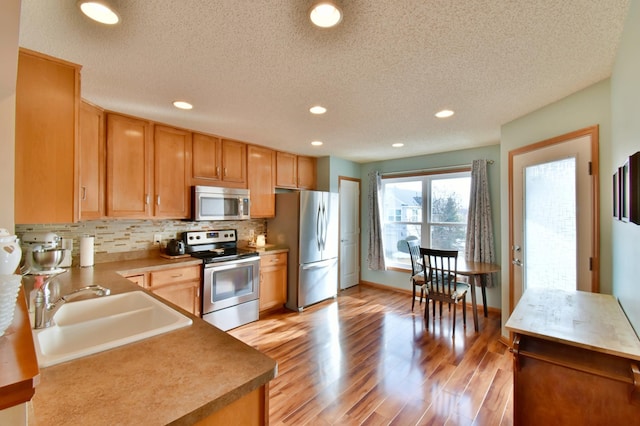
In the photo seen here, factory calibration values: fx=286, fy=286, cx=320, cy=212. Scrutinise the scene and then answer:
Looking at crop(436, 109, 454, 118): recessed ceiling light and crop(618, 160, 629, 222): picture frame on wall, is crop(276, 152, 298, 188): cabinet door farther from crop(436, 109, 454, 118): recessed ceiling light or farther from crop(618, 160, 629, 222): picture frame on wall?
crop(618, 160, 629, 222): picture frame on wall

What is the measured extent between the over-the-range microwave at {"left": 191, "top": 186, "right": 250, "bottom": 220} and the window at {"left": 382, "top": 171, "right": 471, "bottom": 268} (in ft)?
8.23

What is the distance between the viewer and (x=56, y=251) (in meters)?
2.16

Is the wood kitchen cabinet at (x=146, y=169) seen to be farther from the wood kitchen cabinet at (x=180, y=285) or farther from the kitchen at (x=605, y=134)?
the wood kitchen cabinet at (x=180, y=285)

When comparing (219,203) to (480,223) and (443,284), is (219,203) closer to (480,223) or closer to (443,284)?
(443,284)

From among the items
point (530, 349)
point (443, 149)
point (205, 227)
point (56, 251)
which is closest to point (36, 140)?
point (56, 251)

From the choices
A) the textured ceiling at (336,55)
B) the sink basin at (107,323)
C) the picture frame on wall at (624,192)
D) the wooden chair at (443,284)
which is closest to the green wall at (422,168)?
the wooden chair at (443,284)

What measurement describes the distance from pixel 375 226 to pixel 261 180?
2122 millimetres

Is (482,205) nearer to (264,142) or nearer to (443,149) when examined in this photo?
(443,149)

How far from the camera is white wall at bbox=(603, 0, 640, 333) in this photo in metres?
1.33

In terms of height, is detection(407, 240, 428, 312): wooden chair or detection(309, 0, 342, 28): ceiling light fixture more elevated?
detection(309, 0, 342, 28): ceiling light fixture

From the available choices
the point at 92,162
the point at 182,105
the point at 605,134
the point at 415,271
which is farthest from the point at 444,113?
the point at 92,162

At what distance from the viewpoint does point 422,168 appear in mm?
4543

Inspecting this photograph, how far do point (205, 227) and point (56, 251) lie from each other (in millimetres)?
1575

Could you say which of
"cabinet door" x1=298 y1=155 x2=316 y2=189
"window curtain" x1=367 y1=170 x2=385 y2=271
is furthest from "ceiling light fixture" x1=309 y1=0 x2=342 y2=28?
"window curtain" x1=367 y1=170 x2=385 y2=271
